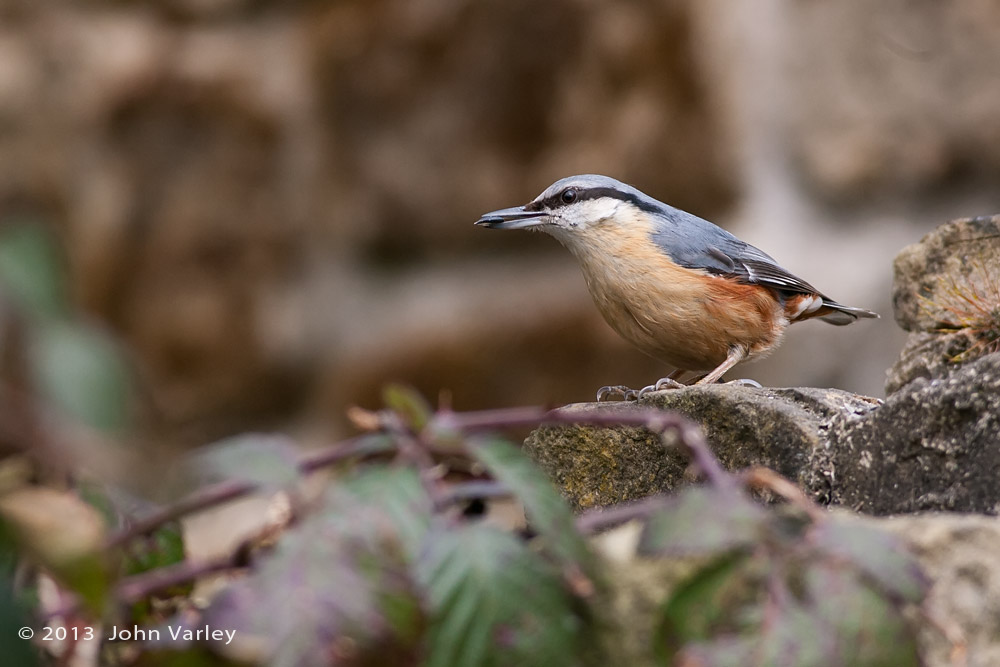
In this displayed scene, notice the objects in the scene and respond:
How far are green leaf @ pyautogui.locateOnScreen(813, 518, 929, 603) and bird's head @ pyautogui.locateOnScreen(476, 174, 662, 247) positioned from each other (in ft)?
7.27

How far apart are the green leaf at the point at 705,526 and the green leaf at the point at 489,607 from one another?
0.25ft

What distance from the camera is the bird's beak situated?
285cm

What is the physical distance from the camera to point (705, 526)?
69 cm

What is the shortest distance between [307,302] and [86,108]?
3.01 feet

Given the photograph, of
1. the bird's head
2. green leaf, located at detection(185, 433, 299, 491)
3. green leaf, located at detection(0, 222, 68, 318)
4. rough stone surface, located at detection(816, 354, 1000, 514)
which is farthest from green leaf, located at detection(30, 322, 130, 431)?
the bird's head

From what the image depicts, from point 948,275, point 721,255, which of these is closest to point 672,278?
point 721,255

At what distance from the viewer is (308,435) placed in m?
3.48

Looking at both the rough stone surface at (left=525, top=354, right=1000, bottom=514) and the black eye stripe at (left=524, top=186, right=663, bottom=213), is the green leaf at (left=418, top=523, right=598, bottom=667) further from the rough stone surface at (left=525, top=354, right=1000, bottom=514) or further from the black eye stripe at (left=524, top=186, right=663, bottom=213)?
the black eye stripe at (left=524, top=186, right=663, bottom=213)

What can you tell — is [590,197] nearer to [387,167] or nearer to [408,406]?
[387,167]

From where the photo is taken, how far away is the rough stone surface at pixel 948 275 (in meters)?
1.79

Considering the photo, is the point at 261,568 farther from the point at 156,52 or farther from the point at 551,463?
the point at 156,52

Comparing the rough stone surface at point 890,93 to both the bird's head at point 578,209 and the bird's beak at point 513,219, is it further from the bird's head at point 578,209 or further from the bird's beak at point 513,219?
the bird's beak at point 513,219

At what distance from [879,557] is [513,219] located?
2243 millimetres

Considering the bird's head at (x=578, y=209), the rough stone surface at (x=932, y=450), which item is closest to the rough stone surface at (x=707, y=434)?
the rough stone surface at (x=932, y=450)
